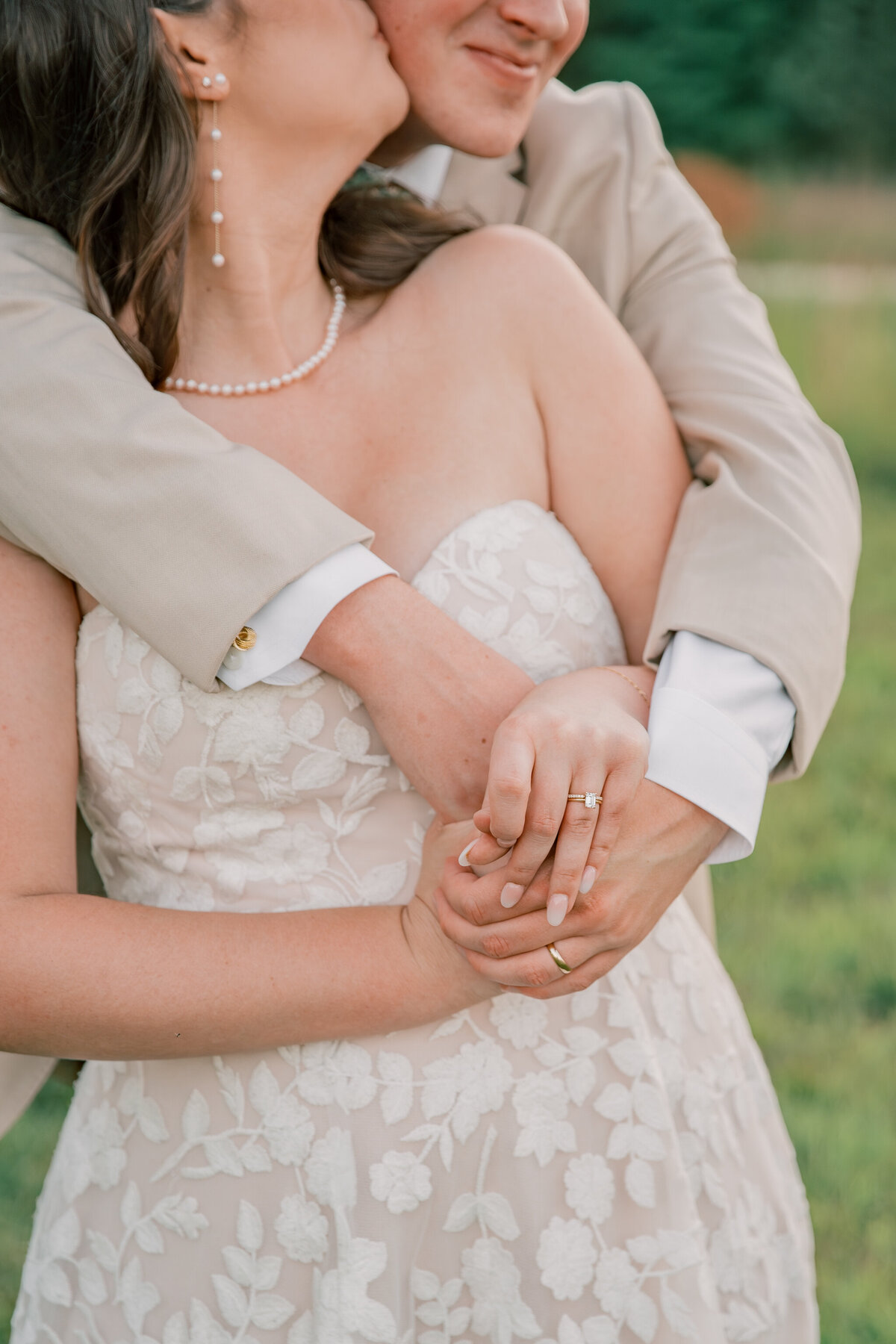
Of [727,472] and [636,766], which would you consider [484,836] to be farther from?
[727,472]

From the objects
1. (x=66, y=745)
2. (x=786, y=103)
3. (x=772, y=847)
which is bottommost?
(x=772, y=847)

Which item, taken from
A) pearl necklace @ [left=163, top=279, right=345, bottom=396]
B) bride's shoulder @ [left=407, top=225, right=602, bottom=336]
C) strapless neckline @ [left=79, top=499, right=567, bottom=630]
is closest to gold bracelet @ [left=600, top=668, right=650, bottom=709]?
strapless neckline @ [left=79, top=499, right=567, bottom=630]

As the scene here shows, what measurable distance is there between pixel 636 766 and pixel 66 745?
657 millimetres

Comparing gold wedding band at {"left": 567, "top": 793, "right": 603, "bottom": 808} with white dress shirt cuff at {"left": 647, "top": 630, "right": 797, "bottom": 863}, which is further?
white dress shirt cuff at {"left": 647, "top": 630, "right": 797, "bottom": 863}

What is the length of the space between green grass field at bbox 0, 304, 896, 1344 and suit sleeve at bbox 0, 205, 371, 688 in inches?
82.2

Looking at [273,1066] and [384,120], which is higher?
[384,120]

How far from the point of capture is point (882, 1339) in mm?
2496

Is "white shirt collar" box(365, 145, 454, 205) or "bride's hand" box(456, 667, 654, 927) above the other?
"white shirt collar" box(365, 145, 454, 205)

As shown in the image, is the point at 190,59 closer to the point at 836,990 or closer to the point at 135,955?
the point at 135,955

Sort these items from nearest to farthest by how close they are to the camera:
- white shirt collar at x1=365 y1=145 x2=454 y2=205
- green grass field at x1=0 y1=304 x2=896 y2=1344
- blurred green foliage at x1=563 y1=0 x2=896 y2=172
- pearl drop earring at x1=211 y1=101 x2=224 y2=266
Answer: pearl drop earring at x1=211 y1=101 x2=224 y2=266 → white shirt collar at x1=365 y1=145 x2=454 y2=205 → green grass field at x1=0 y1=304 x2=896 y2=1344 → blurred green foliage at x1=563 y1=0 x2=896 y2=172

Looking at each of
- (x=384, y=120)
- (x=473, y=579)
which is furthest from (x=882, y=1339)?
(x=384, y=120)

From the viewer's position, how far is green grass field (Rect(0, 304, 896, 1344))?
2723 mm

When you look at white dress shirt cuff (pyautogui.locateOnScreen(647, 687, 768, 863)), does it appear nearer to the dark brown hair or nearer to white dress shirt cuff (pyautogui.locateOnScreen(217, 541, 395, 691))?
white dress shirt cuff (pyautogui.locateOnScreen(217, 541, 395, 691))

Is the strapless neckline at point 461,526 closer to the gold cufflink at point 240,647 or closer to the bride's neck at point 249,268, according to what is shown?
the gold cufflink at point 240,647
